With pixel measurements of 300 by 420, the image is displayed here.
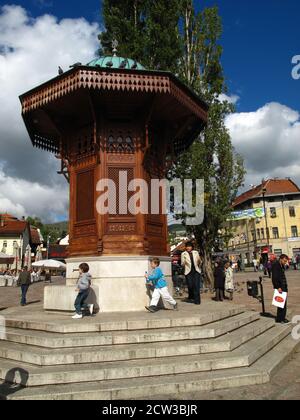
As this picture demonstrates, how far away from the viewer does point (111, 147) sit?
9875 mm

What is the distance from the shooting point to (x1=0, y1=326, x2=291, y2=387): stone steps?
509 centimetres

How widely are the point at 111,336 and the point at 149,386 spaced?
151cm

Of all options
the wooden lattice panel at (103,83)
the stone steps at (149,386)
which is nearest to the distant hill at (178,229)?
the wooden lattice panel at (103,83)

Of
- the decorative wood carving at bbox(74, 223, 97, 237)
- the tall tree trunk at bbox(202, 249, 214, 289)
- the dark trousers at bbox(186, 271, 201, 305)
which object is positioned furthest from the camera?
the tall tree trunk at bbox(202, 249, 214, 289)

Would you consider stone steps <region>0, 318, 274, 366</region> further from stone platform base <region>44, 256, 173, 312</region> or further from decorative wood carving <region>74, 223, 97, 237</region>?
decorative wood carving <region>74, 223, 97, 237</region>

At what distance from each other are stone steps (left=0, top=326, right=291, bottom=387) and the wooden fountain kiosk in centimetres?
320

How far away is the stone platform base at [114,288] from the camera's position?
875 centimetres

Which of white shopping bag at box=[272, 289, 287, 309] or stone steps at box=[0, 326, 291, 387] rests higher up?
white shopping bag at box=[272, 289, 287, 309]

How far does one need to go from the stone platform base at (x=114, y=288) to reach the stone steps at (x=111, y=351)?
7.52 feet

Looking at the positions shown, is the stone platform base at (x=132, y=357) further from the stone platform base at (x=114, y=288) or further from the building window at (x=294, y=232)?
the building window at (x=294, y=232)

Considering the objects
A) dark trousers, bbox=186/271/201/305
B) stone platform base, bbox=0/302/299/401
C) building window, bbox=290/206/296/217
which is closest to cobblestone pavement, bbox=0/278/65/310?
dark trousers, bbox=186/271/201/305

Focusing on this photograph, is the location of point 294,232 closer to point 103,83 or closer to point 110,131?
point 110,131

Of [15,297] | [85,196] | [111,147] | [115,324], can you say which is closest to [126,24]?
[111,147]
